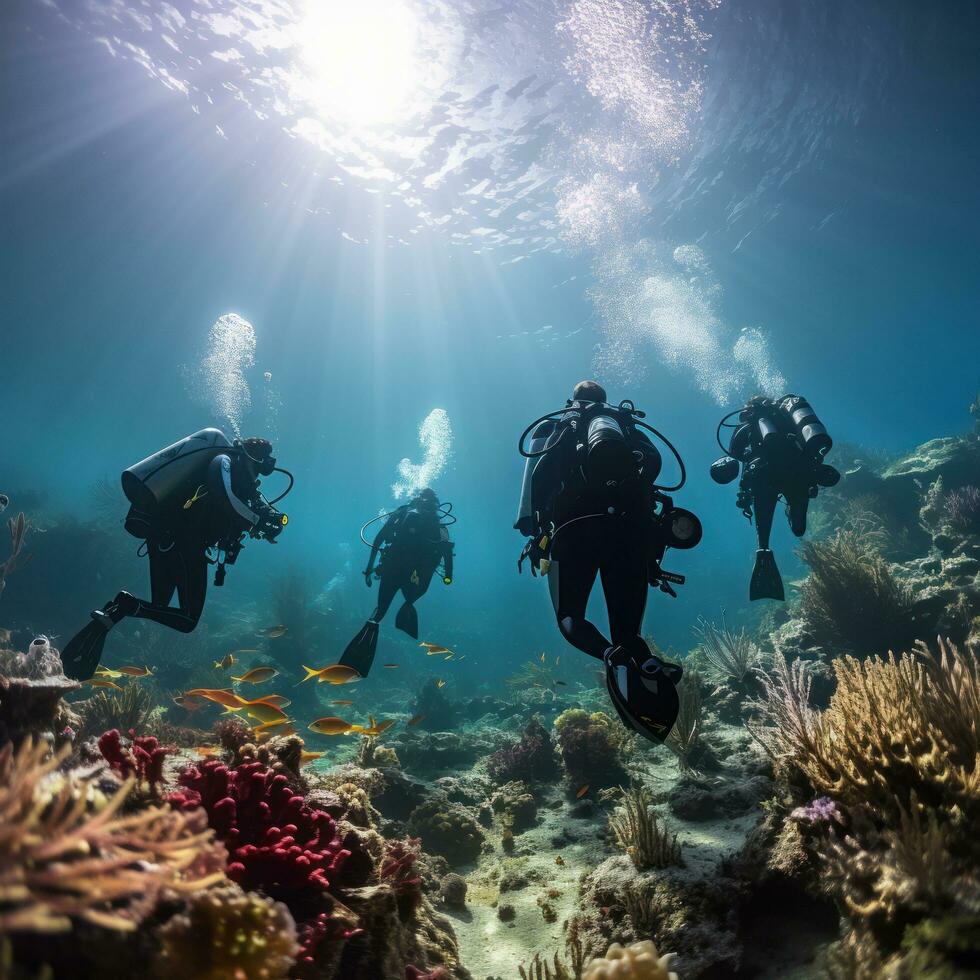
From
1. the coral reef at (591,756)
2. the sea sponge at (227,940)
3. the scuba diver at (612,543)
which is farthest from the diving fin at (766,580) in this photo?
the sea sponge at (227,940)

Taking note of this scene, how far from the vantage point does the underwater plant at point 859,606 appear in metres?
8.02

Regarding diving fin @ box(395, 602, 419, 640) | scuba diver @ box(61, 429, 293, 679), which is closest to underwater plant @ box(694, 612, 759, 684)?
diving fin @ box(395, 602, 419, 640)

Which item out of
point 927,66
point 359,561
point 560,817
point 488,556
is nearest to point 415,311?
point 927,66

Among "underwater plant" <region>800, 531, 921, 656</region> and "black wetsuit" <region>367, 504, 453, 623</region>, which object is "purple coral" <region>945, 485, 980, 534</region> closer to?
"underwater plant" <region>800, 531, 921, 656</region>

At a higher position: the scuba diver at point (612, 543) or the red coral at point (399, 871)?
the scuba diver at point (612, 543)

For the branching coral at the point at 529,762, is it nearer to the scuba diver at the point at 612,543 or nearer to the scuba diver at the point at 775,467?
the scuba diver at the point at 775,467

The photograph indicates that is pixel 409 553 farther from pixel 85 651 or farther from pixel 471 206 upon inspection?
pixel 471 206

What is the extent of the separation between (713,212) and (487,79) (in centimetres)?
1340

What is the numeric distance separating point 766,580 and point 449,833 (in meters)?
5.48

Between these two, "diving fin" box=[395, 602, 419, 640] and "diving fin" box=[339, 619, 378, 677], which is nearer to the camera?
"diving fin" box=[339, 619, 378, 677]

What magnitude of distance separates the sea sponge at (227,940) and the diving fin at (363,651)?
5.23 metres

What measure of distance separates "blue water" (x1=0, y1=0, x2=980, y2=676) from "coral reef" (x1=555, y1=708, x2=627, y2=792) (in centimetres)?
1553

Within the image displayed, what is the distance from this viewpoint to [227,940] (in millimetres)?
1322

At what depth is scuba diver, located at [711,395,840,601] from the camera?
6.67m
